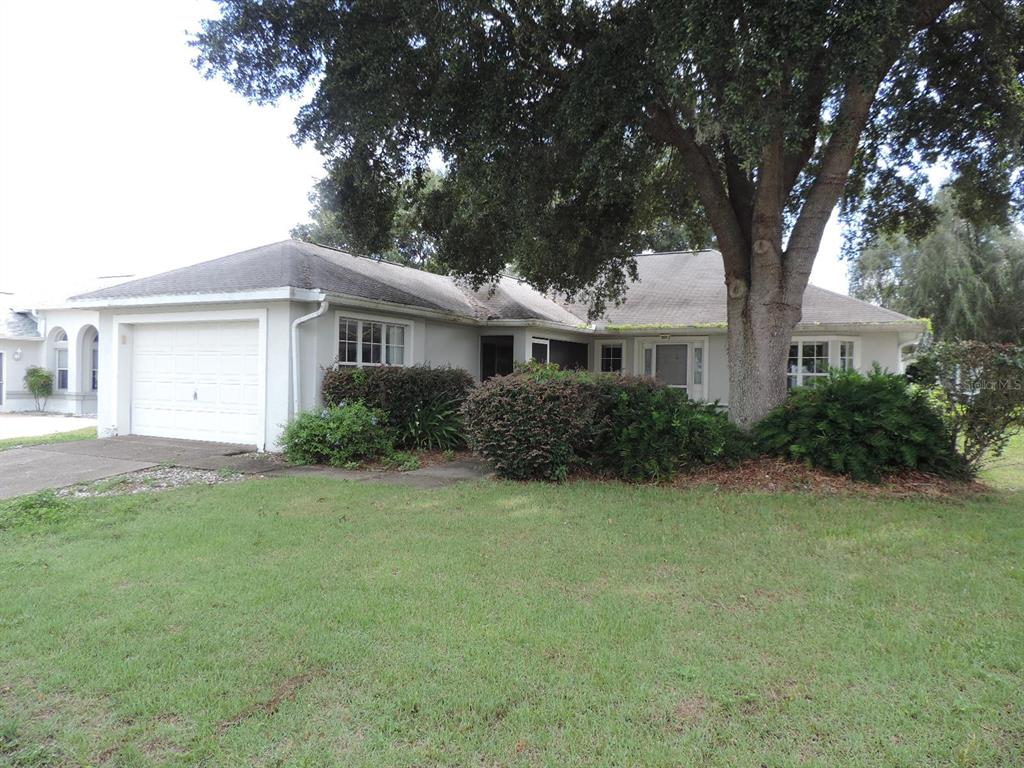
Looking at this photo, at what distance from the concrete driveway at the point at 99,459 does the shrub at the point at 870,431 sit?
8287 mm

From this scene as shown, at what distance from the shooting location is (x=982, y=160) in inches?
434

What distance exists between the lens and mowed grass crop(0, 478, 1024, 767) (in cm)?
289

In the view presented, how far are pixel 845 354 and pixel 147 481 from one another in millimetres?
14840

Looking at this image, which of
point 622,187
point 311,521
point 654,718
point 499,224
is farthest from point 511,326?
point 654,718

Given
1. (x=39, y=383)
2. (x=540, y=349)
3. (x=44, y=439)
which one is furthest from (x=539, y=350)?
(x=39, y=383)

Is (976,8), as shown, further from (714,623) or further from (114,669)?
(114,669)

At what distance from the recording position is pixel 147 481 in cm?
891

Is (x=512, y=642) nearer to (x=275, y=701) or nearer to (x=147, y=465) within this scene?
(x=275, y=701)

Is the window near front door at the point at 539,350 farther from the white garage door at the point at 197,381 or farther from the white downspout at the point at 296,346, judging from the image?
the white garage door at the point at 197,381

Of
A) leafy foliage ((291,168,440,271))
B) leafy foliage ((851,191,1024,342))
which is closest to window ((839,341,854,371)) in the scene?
leafy foliage ((291,168,440,271))

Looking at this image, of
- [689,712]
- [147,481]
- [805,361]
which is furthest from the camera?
[805,361]

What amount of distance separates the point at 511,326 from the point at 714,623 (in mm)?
11899

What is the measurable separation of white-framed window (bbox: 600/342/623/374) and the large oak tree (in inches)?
251

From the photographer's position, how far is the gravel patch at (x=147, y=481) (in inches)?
326
